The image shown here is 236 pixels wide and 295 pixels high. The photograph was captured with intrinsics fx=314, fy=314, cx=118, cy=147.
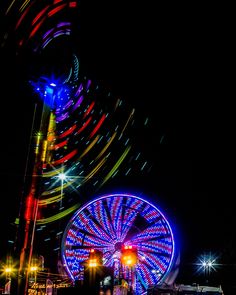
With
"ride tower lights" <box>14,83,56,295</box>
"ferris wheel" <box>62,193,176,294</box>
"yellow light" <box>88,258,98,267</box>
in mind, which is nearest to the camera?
"ride tower lights" <box>14,83,56,295</box>

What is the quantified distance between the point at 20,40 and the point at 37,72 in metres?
1.98

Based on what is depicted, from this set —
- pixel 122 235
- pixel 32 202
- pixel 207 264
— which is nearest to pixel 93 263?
pixel 32 202

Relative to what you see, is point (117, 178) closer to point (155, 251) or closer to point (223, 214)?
point (155, 251)

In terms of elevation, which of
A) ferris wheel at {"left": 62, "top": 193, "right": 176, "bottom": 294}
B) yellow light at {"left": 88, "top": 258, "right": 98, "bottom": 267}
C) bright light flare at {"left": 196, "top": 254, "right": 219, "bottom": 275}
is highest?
ferris wheel at {"left": 62, "top": 193, "right": 176, "bottom": 294}

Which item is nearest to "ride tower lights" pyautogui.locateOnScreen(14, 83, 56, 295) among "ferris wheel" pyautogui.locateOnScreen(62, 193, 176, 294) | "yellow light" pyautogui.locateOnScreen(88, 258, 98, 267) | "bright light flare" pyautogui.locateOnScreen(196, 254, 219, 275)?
"yellow light" pyautogui.locateOnScreen(88, 258, 98, 267)

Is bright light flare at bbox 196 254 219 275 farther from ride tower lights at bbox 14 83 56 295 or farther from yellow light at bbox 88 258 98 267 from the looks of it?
ride tower lights at bbox 14 83 56 295

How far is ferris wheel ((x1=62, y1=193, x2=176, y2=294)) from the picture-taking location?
18.5 meters

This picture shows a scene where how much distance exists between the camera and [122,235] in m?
19.5

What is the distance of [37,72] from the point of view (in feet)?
25.1

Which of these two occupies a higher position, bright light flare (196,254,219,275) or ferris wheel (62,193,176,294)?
ferris wheel (62,193,176,294)

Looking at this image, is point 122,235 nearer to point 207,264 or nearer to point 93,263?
point 207,264

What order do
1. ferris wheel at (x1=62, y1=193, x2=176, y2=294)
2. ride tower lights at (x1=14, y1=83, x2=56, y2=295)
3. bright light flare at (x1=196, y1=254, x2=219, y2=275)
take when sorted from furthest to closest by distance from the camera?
bright light flare at (x1=196, y1=254, x2=219, y2=275) → ferris wheel at (x1=62, y1=193, x2=176, y2=294) → ride tower lights at (x1=14, y1=83, x2=56, y2=295)

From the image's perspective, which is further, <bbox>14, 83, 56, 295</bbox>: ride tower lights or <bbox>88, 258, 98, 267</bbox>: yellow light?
<bbox>88, 258, 98, 267</bbox>: yellow light

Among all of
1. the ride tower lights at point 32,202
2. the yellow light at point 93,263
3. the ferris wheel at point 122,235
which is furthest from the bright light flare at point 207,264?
the ride tower lights at point 32,202
